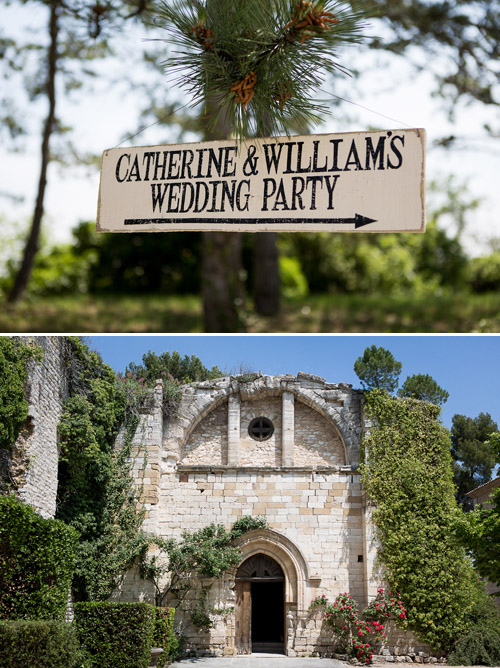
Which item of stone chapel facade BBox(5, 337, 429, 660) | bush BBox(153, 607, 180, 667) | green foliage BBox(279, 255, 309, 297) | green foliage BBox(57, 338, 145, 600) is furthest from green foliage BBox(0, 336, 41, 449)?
green foliage BBox(279, 255, 309, 297)

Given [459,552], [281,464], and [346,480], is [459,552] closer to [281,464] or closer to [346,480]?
[346,480]

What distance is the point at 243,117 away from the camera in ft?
9.26

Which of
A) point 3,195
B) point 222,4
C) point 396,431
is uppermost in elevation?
point 3,195

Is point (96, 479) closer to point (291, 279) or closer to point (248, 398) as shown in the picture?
point (248, 398)

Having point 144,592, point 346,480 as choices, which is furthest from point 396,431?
point 144,592

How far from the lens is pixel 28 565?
24.6ft

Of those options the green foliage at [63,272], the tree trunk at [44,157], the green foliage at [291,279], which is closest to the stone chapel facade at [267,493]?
the tree trunk at [44,157]

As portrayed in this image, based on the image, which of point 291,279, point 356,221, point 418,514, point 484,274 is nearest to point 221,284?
point 418,514

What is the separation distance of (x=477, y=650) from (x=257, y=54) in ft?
37.8

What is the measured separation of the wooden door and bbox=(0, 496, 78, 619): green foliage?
5485mm

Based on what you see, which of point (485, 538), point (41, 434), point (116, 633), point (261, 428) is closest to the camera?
point (485, 538)

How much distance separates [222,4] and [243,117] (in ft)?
1.78

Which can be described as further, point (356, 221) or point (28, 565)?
point (28, 565)

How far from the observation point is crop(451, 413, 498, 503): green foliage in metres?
16.8
